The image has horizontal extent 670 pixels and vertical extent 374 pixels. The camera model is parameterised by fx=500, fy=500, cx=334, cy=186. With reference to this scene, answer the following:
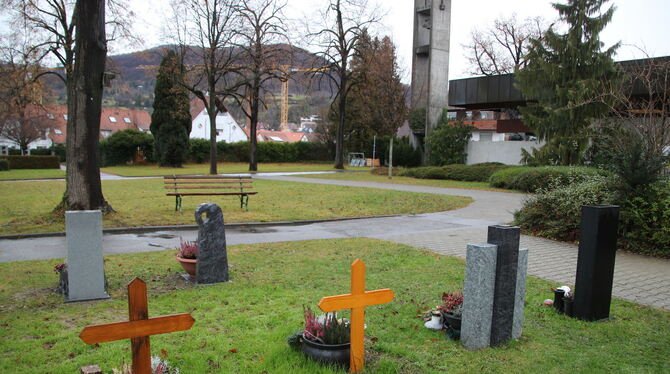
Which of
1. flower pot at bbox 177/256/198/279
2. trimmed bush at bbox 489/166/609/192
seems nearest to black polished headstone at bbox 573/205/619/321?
flower pot at bbox 177/256/198/279

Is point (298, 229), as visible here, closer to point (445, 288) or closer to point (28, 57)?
point (445, 288)

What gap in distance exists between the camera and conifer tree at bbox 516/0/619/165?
24.4 m

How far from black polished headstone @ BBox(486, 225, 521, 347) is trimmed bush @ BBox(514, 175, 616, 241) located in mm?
6500

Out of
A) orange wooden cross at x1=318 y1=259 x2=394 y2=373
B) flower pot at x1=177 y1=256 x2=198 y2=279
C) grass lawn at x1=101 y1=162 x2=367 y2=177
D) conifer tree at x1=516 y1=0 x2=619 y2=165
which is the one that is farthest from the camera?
grass lawn at x1=101 y1=162 x2=367 y2=177

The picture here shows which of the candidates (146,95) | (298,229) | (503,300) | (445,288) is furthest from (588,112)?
(146,95)

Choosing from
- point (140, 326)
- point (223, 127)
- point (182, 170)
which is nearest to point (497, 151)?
point (182, 170)

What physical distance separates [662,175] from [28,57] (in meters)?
31.8

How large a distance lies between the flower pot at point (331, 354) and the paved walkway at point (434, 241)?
4.25 m

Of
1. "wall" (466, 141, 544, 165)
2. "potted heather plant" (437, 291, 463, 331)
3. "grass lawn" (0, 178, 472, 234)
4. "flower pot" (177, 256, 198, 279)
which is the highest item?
"wall" (466, 141, 544, 165)

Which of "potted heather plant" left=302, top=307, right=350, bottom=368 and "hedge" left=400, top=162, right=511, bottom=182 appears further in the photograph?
"hedge" left=400, top=162, right=511, bottom=182

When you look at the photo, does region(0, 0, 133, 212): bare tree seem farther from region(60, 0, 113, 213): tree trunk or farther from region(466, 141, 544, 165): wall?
region(466, 141, 544, 165): wall

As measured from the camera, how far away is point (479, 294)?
441 centimetres

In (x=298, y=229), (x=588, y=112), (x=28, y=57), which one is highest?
(x=28, y=57)

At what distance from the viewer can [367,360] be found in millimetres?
4129
